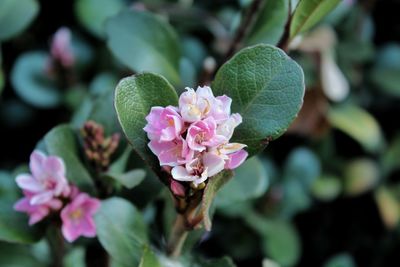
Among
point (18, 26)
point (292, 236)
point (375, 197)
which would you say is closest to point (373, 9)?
point (375, 197)

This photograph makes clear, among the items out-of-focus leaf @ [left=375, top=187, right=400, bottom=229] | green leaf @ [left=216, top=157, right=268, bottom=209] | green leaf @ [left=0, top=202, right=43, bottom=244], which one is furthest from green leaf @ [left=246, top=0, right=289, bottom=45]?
out-of-focus leaf @ [left=375, top=187, right=400, bottom=229]

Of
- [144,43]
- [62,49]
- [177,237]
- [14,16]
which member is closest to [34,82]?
[62,49]

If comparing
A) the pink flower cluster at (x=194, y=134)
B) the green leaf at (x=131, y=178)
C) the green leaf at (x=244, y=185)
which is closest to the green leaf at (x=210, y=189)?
the pink flower cluster at (x=194, y=134)

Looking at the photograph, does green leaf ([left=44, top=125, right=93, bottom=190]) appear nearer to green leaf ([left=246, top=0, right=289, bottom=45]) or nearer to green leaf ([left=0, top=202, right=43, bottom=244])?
green leaf ([left=0, top=202, right=43, bottom=244])

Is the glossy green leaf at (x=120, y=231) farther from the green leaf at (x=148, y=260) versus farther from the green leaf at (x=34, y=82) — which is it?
the green leaf at (x=34, y=82)

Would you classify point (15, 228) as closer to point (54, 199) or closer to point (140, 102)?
point (54, 199)

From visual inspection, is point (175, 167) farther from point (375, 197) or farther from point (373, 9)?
point (373, 9)
